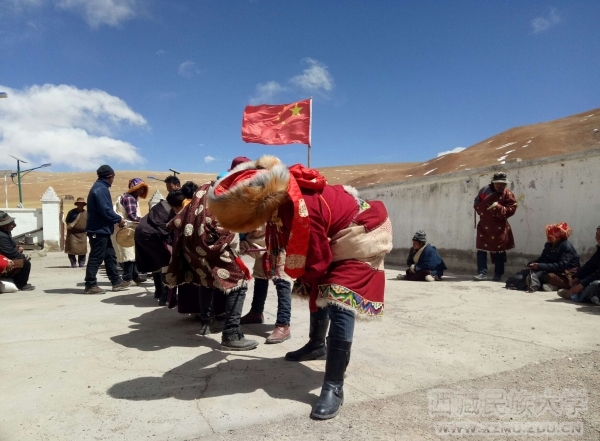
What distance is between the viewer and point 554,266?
19.1 feet

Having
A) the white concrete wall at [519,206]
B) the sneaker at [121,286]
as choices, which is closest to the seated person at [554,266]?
the white concrete wall at [519,206]

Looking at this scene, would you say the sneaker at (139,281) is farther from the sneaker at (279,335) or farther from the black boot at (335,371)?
the black boot at (335,371)

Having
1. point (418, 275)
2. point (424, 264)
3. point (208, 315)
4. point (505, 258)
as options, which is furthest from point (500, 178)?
point (208, 315)

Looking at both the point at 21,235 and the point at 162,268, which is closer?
the point at 162,268

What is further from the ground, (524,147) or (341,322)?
(524,147)

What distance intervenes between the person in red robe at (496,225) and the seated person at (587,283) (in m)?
1.73

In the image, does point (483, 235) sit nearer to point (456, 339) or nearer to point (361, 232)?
point (456, 339)

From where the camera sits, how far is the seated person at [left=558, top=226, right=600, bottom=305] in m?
4.94

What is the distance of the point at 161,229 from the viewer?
467 centimetres

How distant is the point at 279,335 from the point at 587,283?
385 cm

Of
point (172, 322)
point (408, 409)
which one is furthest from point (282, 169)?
point (172, 322)

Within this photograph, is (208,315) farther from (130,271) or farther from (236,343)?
(130,271)

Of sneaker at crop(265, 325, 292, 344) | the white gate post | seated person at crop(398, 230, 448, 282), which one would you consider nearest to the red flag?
seated person at crop(398, 230, 448, 282)

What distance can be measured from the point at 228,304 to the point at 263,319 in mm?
971
